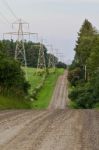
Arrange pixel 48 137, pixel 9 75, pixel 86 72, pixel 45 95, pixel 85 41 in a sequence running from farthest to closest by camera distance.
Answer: pixel 85 41 → pixel 86 72 → pixel 45 95 → pixel 9 75 → pixel 48 137

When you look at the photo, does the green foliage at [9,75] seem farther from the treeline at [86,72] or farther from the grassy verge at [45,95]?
the grassy verge at [45,95]

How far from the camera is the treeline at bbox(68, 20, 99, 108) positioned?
8725 centimetres

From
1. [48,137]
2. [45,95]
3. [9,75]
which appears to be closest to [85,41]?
[45,95]

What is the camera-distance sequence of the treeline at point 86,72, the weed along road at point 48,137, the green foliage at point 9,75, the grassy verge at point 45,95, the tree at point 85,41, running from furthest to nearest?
the tree at point 85,41
the grassy verge at point 45,95
the treeline at point 86,72
the green foliage at point 9,75
the weed along road at point 48,137

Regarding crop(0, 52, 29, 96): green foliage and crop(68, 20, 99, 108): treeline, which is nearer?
crop(0, 52, 29, 96): green foliage

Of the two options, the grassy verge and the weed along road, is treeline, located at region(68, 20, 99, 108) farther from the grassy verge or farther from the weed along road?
the weed along road

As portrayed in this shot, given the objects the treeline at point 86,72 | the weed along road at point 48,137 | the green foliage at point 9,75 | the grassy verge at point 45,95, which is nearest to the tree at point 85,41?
the treeline at point 86,72

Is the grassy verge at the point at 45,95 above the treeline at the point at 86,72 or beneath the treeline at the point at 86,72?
beneath

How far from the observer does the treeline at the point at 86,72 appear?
286ft

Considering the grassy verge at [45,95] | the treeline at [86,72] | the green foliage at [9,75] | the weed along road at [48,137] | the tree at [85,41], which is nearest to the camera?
the weed along road at [48,137]

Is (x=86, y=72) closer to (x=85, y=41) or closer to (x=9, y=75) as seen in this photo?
(x=85, y=41)

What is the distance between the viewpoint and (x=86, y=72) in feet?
438

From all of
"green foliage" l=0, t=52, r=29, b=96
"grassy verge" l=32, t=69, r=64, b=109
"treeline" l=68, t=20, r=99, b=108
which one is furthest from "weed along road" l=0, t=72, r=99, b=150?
"grassy verge" l=32, t=69, r=64, b=109

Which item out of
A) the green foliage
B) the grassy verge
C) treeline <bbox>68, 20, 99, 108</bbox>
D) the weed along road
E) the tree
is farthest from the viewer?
the tree
